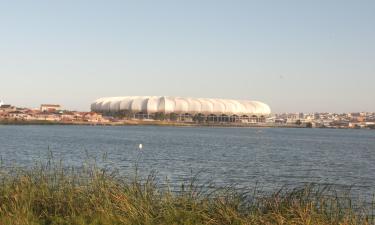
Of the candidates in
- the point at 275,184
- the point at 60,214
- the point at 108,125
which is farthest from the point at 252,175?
the point at 108,125

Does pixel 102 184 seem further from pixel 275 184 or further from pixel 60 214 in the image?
pixel 275 184

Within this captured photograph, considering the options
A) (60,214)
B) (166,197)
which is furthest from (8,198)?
(166,197)

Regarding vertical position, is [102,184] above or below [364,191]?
above

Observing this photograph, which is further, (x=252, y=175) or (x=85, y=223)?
(x=252, y=175)

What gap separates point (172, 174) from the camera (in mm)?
28906

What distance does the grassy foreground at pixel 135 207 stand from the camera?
1098 cm

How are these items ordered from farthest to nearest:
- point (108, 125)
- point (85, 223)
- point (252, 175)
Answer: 1. point (108, 125)
2. point (252, 175)
3. point (85, 223)

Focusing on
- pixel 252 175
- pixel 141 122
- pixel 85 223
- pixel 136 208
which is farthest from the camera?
pixel 141 122

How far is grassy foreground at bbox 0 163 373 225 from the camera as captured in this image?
10984 mm

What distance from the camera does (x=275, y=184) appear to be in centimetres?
2636

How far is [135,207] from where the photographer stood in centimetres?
1166

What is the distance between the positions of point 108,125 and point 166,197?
176 metres

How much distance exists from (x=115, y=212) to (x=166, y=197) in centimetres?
137

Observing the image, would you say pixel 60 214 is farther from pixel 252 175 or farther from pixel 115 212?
pixel 252 175
